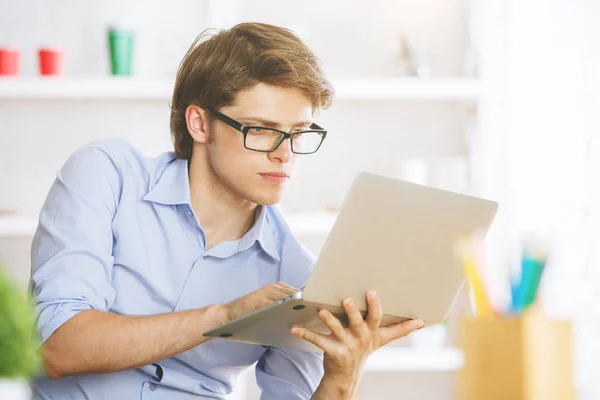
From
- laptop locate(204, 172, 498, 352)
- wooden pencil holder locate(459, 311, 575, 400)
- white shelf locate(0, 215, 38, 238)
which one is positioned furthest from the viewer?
white shelf locate(0, 215, 38, 238)

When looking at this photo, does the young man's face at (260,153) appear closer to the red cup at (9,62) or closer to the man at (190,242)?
the man at (190,242)

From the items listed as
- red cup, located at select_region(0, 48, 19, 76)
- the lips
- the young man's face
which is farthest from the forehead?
red cup, located at select_region(0, 48, 19, 76)

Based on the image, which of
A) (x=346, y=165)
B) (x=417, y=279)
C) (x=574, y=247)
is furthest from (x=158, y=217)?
(x=574, y=247)

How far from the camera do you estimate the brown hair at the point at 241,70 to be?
1.72 metres

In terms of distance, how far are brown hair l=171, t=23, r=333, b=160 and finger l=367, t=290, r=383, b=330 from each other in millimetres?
619

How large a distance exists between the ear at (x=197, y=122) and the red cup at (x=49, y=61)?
121cm

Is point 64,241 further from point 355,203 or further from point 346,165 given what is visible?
point 346,165

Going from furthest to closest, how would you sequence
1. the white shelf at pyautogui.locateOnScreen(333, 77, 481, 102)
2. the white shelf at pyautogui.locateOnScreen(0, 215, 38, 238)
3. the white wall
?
the white wall
the white shelf at pyautogui.locateOnScreen(333, 77, 481, 102)
the white shelf at pyautogui.locateOnScreen(0, 215, 38, 238)

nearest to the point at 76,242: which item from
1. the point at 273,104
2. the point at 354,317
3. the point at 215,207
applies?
the point at 215,207

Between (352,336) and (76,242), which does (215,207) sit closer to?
(76,242)

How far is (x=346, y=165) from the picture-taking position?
3.15m

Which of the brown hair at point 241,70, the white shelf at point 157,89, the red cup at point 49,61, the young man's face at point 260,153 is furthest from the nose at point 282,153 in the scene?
the red cup at point 49,61

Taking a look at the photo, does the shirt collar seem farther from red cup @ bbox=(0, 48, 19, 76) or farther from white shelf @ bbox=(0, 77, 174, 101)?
red cup @ bbox=(0, 48, 19, 76)

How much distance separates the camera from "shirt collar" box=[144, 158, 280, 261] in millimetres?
1724
